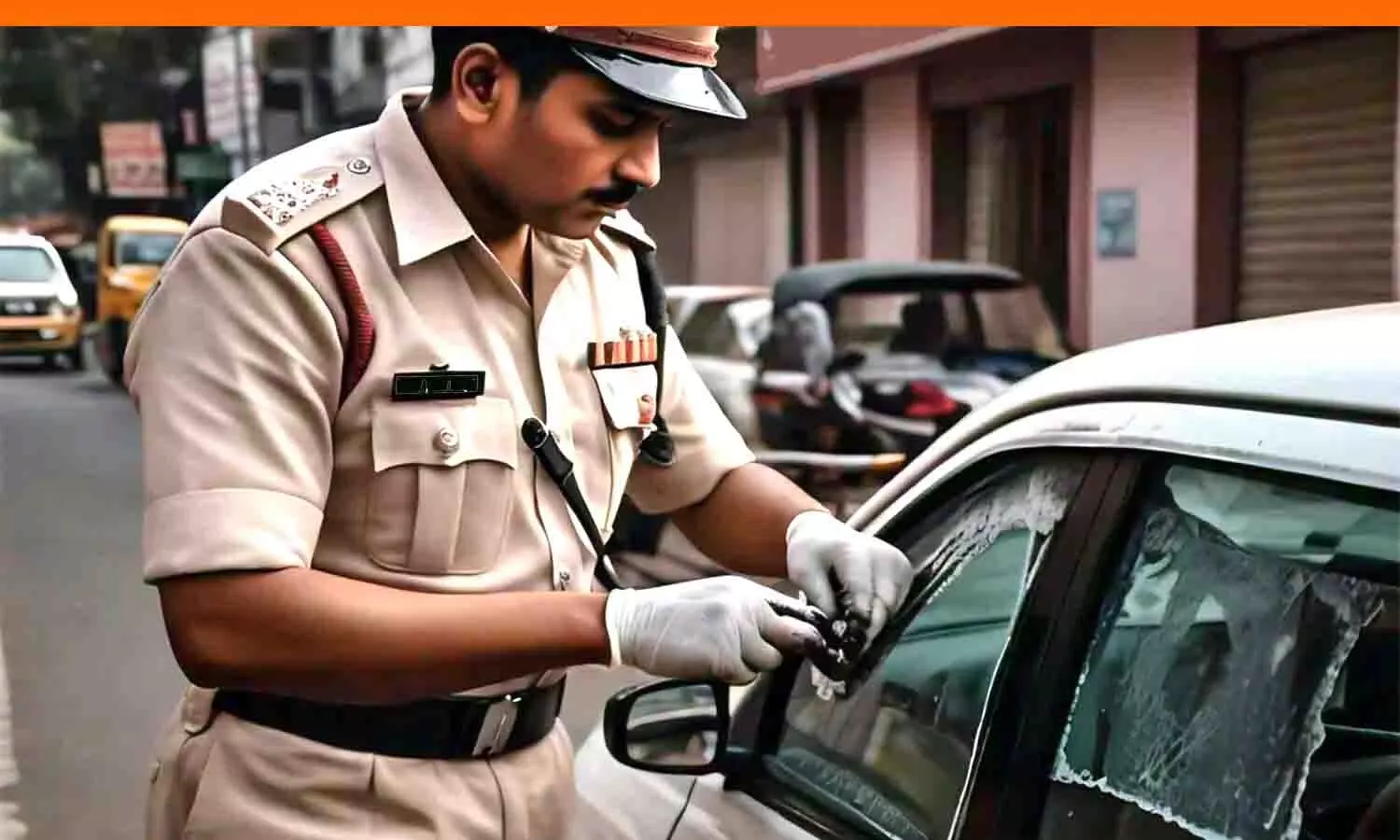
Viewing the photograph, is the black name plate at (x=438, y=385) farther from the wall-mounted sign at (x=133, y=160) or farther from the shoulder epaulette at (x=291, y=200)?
the wall-mounted sign at (x=133, y=160)

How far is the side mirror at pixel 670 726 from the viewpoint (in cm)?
193

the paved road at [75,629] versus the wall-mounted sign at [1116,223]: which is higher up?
the wall-mounted sign at [1116,223]

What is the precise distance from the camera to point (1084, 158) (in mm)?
11188

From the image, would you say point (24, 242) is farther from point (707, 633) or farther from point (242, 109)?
point (707, 633)

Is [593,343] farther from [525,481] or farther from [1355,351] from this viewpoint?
[1355,351]

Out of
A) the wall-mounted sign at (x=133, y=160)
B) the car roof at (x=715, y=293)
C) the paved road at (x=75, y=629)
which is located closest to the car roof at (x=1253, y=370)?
the paved road at (x=75, y=629)

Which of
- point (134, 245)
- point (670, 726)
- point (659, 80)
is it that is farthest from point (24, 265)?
point (659, 80)

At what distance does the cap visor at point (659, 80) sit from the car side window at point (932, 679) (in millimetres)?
468

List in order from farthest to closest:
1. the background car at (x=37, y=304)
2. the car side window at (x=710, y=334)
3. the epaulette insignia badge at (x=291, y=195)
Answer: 1. the car side window at (x=710, y=334)
2. the background car at (x=37, y=304)
3. the epaulette insignia badge at (x=291, y=195)

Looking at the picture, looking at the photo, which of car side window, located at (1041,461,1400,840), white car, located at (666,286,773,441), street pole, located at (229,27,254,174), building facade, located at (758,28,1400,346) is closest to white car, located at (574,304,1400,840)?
car side window, located at (1041,461,1400,840)

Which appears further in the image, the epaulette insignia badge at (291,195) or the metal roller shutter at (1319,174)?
the metal roller shutter at (1319,174)

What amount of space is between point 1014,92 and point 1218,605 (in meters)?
11.1

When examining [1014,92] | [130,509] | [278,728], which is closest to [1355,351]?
[278,728]

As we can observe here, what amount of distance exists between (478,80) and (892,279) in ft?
15.9
